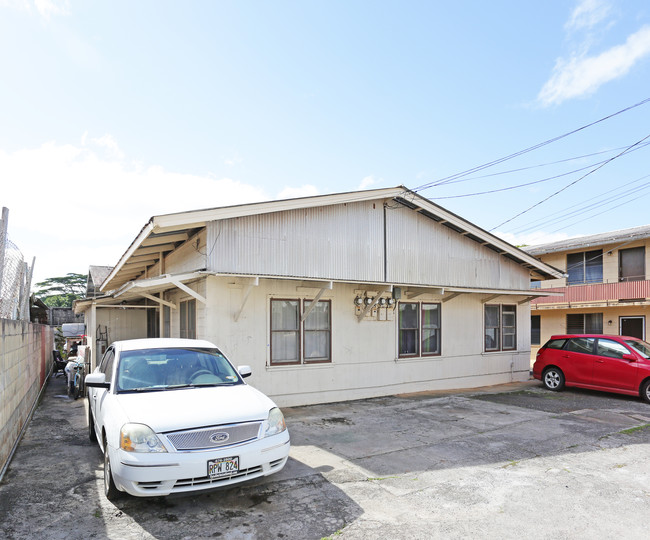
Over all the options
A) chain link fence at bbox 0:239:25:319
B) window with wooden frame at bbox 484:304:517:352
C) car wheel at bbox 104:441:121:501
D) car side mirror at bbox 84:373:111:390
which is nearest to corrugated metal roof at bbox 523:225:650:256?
window with wooden frame at bbox 484:304:517:352

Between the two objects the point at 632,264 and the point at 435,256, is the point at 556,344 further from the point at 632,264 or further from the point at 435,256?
the point at 632,264

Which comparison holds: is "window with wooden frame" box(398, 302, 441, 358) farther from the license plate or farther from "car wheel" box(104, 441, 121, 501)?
"car wheel" box(104, 441, 121, 501)

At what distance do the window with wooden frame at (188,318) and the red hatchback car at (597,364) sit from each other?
9130 mm

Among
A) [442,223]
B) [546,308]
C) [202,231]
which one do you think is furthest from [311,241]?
[546,308]

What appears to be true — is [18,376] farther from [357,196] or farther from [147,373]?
[357,196]

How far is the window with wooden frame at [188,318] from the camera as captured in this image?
10.0 meters

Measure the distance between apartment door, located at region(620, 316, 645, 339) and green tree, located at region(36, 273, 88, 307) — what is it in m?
43.5

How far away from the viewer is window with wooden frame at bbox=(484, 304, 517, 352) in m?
13.3

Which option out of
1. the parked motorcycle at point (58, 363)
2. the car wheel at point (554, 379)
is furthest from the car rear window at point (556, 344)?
the parked motorcycle at point (58, 363)

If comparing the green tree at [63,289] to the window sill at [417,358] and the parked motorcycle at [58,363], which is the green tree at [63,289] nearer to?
the parked motorcycle at [58,363]

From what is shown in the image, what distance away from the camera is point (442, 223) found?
11.7 m

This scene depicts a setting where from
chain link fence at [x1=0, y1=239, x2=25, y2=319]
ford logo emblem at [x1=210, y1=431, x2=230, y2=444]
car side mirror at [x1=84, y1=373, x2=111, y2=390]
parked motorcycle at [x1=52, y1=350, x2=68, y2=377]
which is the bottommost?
parked motorcycle at [x1=52, y1=350, x2=68, y2=377]

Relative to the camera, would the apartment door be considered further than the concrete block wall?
Yes

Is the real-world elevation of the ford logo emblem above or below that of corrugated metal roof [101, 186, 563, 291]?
below
